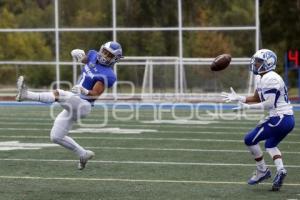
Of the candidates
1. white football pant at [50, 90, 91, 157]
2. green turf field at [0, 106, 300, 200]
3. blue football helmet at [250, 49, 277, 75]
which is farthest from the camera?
white football pant at [50, 90, 91, 157]

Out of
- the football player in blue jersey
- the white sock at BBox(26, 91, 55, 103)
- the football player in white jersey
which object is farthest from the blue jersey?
the football player in white jersey

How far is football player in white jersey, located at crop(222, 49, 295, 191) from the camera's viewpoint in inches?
325

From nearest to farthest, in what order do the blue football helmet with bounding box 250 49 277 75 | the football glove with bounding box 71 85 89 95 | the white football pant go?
the blue football helmet with bounding box 250 49 277 75 → the football glove with bounding box 71 85 89 95 → the white football pant

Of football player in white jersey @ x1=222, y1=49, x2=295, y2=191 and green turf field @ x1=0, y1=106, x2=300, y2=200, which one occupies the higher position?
football player in white jersey @ x1=222, y1=49, x2=295, y2=191

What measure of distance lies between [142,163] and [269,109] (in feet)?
7.59

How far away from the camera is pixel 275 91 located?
8242 mm

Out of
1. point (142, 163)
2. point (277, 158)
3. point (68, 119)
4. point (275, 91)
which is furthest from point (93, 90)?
point (277, 158)

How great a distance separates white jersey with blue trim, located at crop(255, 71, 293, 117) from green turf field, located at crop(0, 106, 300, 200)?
797 mm

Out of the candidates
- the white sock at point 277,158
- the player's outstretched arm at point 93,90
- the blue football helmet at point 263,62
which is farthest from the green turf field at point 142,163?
the blue football helmet at point 263,62

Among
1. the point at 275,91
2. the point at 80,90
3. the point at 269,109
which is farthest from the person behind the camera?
the point at 80,90

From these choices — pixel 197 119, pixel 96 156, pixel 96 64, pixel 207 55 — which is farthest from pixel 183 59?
pixel 96 64

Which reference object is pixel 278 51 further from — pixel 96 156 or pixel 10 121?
pixel 96 156

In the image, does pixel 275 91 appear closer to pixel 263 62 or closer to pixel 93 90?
pixel 263 62

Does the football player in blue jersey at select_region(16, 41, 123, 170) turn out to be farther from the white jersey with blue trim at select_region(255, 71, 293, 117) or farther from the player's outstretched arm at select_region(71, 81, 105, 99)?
the white jersey with blue trim at select_region(255, 71, 293, 117)
